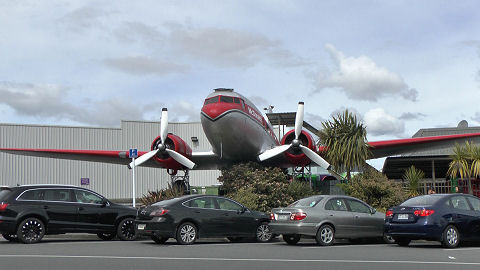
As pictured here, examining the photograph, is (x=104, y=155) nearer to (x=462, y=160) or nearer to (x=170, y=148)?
(x=170, y=148)


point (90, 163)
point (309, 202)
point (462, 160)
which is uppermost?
point (90, 163)

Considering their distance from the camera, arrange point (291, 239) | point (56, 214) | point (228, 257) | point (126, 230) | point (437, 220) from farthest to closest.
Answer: point (126, 230) → point (56, 214) → point (291, 239) → point (437, 220) → point (228, 257)

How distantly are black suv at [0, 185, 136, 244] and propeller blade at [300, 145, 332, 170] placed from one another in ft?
32.2

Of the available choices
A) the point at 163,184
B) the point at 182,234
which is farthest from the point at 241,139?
the point at 163,184

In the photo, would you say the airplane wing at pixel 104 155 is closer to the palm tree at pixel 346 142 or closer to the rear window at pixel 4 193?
the palm tree at pixel 346 142

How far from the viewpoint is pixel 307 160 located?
83.7ft

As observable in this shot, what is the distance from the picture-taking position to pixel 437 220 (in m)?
13.0

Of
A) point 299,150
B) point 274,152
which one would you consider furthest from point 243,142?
point 299,150

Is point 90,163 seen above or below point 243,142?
above

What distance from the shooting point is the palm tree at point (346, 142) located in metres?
23.9

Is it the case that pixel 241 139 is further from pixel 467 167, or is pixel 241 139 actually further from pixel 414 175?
pixel 467 167

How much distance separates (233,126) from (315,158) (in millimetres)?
3699

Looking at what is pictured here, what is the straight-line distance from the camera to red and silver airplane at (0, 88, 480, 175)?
22906 mm

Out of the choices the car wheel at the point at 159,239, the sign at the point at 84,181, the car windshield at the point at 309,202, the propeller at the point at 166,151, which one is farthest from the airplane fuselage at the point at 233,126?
the sign at the point at 84,181
